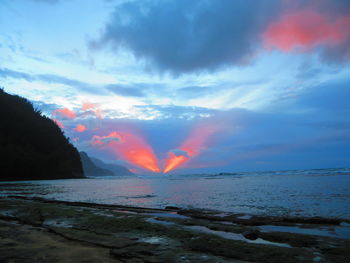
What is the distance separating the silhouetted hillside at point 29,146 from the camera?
120 meters

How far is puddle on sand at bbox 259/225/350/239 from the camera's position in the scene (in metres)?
10.8

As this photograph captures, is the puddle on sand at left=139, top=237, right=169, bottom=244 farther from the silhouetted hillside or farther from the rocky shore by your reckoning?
the silhouetted hillside

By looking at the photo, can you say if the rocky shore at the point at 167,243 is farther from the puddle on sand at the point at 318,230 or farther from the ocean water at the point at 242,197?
the ocean water at the point at 242,197

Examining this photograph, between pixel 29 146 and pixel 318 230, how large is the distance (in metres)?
153

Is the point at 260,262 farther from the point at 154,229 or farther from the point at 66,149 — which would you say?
the point at 66,149

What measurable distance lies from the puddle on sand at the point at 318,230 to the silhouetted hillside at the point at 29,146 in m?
135

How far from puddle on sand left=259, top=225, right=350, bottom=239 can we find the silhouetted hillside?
442 ft

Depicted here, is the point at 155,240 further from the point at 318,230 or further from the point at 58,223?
the point at 318,230

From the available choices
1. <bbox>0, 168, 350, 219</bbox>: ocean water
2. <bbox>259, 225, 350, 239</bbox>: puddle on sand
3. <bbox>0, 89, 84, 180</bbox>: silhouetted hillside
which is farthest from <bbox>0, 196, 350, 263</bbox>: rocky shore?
<bbox>0, 89, 84, 180</bbox>: silhouetted hillside

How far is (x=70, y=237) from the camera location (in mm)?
9258

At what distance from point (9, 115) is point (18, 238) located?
156 metres

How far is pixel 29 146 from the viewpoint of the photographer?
448 feet

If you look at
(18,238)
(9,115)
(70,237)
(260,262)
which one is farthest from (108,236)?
(9,115)

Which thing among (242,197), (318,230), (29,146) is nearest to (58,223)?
(318,230)
